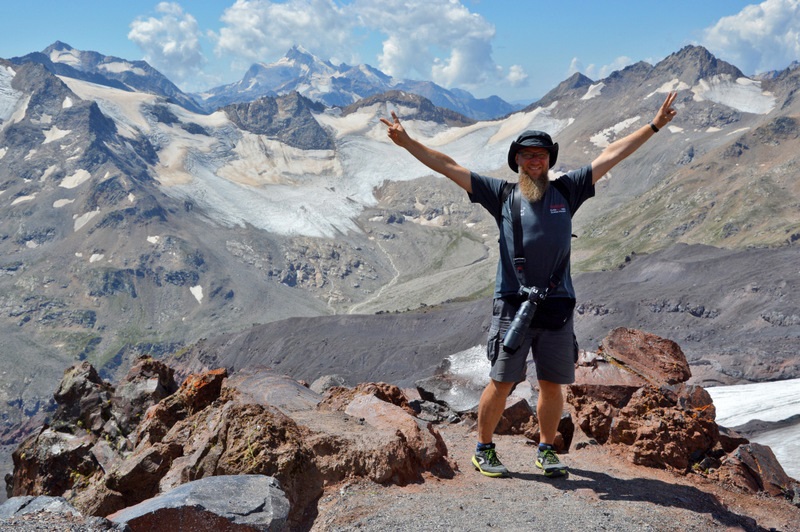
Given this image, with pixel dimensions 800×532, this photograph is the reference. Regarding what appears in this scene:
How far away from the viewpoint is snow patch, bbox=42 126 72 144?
143 m

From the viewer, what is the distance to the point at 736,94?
144 meters

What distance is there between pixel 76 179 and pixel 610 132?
117m

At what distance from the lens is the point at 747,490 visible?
245 inches

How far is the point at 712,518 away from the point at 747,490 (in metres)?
1.81

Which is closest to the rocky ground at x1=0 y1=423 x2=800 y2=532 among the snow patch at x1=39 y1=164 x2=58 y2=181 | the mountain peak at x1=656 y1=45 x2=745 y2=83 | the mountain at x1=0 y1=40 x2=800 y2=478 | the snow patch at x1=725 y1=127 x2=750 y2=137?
the mountain at x1=0 y1=40 x2=800 y2=478

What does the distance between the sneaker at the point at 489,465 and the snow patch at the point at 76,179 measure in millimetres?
144126

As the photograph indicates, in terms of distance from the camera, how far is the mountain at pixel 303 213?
6925 centimetres

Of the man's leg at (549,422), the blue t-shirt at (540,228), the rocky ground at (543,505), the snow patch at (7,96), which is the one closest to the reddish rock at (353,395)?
the rocky ground at (543,505)

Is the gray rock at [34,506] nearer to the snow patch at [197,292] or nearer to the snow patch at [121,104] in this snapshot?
the snow patch at [197,292]

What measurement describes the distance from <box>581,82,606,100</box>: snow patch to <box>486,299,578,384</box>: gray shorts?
183m

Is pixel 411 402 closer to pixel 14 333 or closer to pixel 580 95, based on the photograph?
pixel 14 333

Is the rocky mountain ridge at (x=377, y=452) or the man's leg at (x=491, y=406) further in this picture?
the man's leg at (x=491, y=406)

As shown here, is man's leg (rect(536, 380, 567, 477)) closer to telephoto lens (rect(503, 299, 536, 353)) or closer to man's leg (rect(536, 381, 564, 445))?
man's leg (rect(536, 381, 564, 445))

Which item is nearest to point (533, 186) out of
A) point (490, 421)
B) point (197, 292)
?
Answer: point (490, 421)
